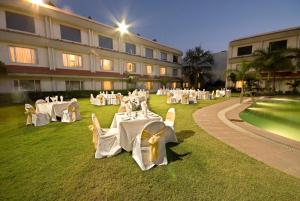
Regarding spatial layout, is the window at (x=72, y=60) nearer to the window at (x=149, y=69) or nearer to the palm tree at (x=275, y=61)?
the window at (x=149, y=69)

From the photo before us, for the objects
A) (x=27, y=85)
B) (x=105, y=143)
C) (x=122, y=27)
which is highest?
(x=122, y=27)

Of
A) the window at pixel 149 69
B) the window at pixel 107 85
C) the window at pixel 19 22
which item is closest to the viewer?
the window at pixel 19 22

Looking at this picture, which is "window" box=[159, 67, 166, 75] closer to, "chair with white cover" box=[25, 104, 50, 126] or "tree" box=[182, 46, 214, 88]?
"tree" box=[182, 46, 214, 88]

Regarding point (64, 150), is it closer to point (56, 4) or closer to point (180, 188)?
point (180, 188)

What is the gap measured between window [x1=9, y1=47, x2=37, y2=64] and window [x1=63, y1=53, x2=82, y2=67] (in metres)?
2.96

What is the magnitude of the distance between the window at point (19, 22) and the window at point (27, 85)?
5.04m

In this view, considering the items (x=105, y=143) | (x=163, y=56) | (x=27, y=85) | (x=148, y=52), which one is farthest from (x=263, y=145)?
(x=163, y=56)

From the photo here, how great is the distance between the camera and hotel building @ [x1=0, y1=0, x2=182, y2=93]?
549 inches

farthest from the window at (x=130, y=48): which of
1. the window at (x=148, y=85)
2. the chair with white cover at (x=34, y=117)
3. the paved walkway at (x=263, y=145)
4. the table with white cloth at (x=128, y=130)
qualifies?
the table with white cloth at (x=128, y=130)

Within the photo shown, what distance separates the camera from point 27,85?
15.2m

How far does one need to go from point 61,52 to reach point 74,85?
4.05 metres

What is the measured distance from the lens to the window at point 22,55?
14178mm

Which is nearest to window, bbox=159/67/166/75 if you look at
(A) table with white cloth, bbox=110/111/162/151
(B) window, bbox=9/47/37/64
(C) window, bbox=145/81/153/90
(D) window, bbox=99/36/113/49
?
(C) window, bbox=145/81/153/90

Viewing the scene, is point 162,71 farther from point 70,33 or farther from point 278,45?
point 278,45
